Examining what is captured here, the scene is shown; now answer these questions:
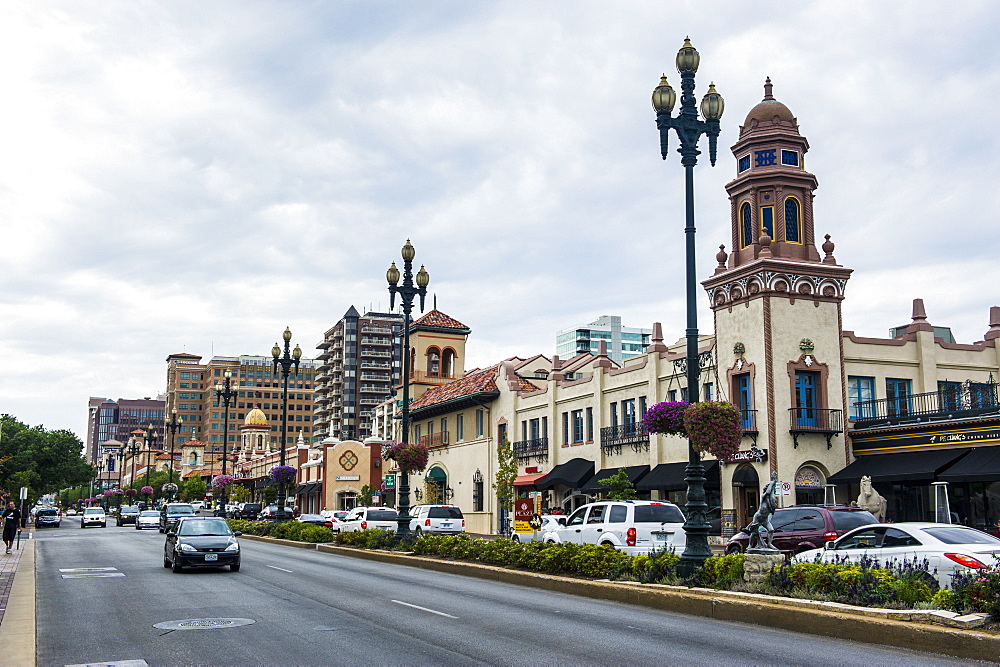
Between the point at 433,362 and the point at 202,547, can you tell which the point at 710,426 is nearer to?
the point at 202,547

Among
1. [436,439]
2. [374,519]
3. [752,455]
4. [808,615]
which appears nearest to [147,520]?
[436,439]

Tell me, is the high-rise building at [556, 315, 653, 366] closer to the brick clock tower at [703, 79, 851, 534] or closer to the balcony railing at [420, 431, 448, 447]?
the balcony railing at [420, 431, 448, 447]

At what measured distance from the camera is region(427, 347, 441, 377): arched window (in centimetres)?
7719

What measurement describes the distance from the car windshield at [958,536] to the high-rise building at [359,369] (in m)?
138

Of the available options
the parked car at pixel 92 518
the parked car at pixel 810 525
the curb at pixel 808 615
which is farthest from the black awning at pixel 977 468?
the parked car at pixel 92 518

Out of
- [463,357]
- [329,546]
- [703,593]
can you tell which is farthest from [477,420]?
[703,593]

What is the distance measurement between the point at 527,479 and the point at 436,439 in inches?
581

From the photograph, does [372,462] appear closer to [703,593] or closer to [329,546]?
[329,546]

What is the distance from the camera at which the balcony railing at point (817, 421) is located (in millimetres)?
37312

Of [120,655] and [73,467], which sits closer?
[120,655]

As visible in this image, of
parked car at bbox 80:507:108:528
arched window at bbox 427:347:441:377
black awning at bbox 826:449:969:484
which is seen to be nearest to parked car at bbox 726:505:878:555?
black awning at bbox 826:449:969:484

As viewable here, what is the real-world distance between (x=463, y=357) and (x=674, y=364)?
128 feet

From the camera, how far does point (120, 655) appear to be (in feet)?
38.4

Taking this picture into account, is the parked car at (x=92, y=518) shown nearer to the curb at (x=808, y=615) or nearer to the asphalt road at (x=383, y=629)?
the asphalt road at (x=383, y=629)
